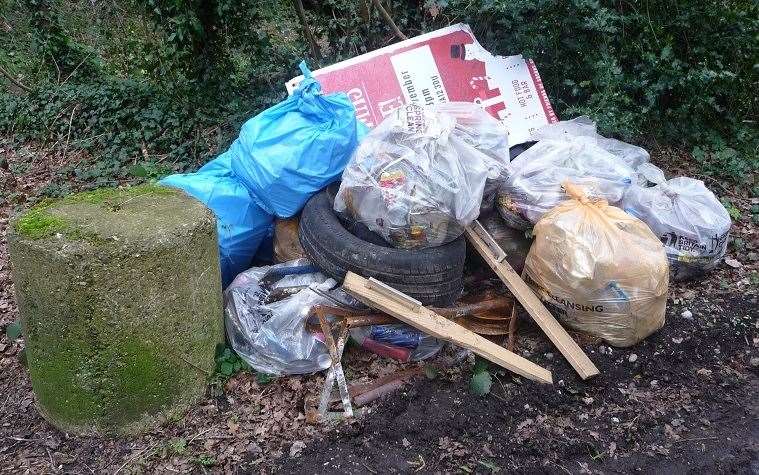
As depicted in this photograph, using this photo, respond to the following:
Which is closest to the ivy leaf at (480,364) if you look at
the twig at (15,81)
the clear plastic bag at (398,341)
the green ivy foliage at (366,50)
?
the clear plastic bag at (398,341)

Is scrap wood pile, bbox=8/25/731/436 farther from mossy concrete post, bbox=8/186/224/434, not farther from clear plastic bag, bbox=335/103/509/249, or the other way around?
mossy concrete post, bbox=8/186/224/434

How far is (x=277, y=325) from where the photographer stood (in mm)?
2789

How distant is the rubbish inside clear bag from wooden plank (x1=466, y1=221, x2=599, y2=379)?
2.34 ft

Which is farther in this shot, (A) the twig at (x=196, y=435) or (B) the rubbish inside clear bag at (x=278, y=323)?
(B) the rubbish inside clear bag at (x=278, y=323)

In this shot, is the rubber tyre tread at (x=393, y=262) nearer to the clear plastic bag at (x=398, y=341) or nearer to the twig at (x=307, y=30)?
the clear plastic bag at (x=398, y=341)

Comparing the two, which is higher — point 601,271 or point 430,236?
point 430,236

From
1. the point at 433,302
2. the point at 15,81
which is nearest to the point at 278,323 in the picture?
the point at 433,302

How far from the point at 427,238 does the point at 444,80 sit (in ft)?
4.85

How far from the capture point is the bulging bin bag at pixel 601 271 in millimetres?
2723

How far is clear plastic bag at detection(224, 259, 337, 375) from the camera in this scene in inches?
109

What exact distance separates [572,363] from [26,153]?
4.37m

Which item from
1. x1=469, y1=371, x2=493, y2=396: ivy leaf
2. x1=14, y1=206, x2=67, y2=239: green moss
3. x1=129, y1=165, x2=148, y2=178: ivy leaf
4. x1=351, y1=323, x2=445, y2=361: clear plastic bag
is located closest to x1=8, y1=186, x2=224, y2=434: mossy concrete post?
x1=14, y1=206, x2=67, y2=239: green moss

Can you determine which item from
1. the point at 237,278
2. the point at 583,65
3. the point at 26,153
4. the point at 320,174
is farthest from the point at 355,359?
the point at 26,153

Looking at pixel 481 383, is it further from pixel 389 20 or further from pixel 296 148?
pixel 389 20
